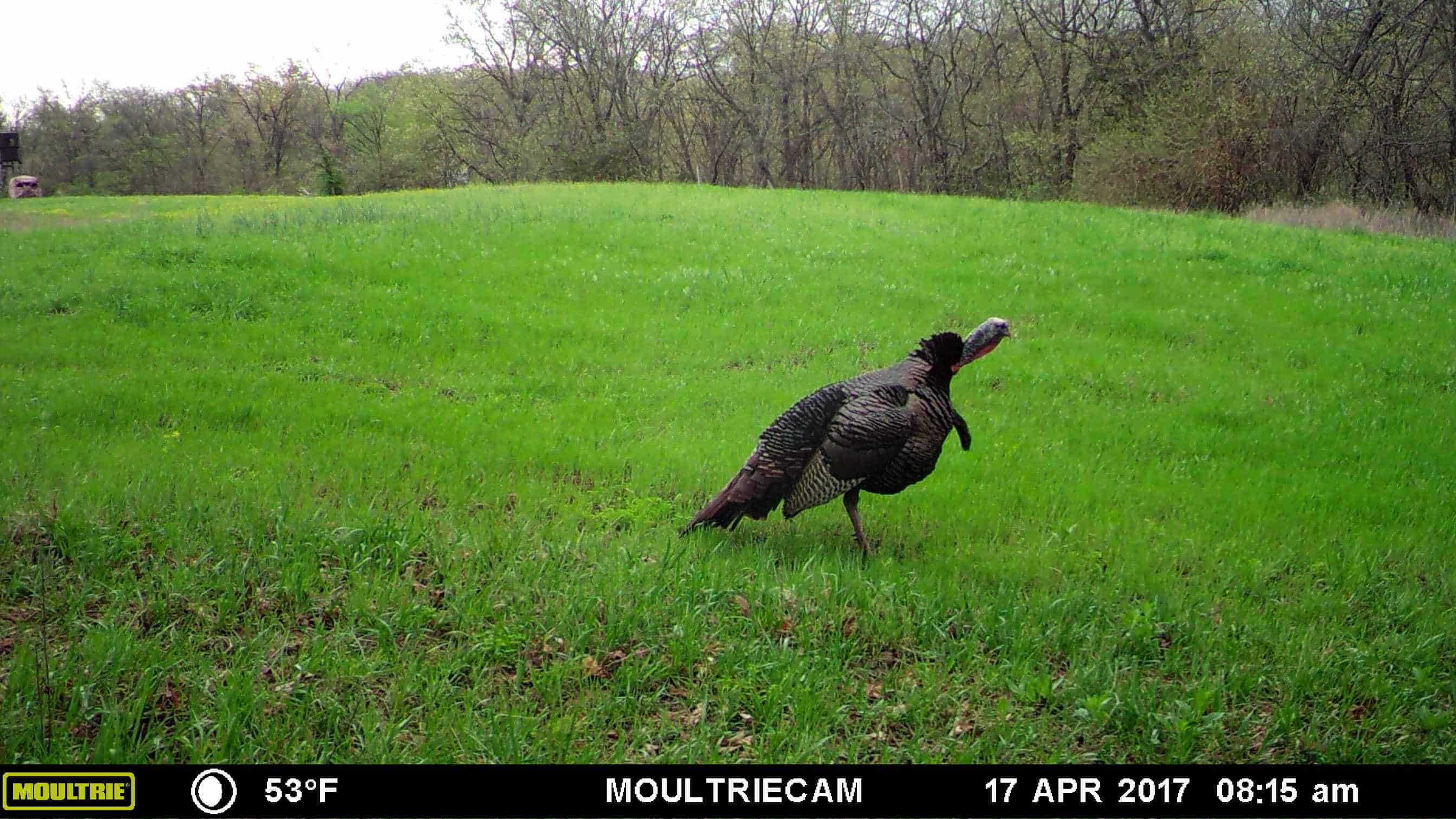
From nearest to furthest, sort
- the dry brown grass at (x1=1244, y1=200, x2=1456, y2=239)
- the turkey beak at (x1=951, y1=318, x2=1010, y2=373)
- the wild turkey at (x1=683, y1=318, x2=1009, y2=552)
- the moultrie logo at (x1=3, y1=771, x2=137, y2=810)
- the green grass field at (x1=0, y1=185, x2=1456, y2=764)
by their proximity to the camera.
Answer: the moultrie logo at (x1=3, y1=771, x2=137, y2=810) < the green grass field at (x1=0, y1=185, x2=1456, y2=764) < the wild turkey at (x1=683, y1=318, x2=1009, y2=552) < the turkey beak at (x1=951, y1=318, x2=1010, y2=373) < the dry brown grass at (x1=1244, y1=200, x2=1456, y2=239)

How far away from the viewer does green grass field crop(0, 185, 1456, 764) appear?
4262mm

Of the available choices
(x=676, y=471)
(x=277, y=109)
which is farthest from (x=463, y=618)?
(x=277, y=109)

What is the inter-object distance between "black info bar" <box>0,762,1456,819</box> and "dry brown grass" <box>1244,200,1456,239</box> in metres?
20.9

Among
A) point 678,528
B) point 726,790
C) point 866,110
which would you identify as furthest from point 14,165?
point 726,790

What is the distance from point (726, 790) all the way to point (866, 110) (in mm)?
41669

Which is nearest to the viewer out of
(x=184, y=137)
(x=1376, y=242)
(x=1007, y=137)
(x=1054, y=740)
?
(x=1054, y=740)

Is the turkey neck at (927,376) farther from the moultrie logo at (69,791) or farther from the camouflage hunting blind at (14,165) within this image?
the camouflage hunting blind at (14,165)

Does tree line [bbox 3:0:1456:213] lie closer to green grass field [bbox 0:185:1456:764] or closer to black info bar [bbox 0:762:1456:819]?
green grass field [bbox 0:185:1456:764]

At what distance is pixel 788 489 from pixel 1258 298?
11.2m

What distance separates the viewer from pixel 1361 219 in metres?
22.0

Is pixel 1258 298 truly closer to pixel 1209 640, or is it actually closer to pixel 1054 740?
pixel 1209 640

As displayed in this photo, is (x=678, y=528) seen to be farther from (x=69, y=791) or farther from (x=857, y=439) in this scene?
(x=69, y=791)

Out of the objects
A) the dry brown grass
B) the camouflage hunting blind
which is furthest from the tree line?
the camouflage hunting blind

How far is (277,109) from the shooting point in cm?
5544
